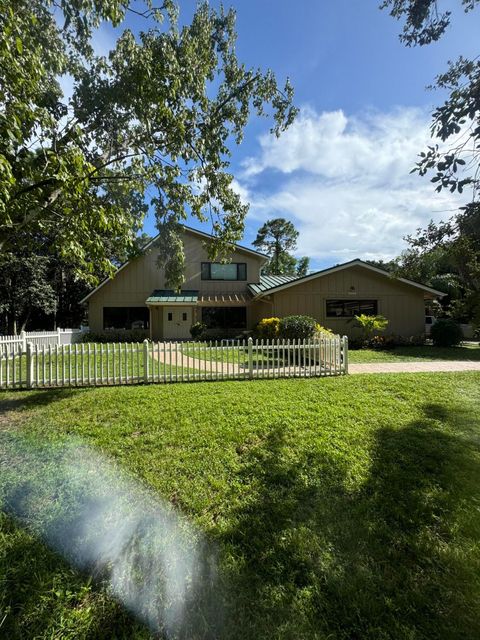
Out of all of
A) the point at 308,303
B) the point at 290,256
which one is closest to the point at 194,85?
the point at 308,303

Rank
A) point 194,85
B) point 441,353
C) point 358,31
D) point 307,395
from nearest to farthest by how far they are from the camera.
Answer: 1. point 358,31
2. point 307,395
3. point 194,85
4. point 441,353

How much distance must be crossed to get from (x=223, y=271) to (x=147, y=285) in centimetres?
488

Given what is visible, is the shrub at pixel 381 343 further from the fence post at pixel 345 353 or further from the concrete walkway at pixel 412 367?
the fence post at pixel 345 353

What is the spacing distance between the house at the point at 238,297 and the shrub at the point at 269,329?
3.10 metres

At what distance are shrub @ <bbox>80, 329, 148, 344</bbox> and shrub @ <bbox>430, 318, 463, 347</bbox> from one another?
16.2 meters

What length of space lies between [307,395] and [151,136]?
6.70 metres

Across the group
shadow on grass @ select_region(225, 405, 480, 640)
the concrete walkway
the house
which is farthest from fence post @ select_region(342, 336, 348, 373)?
the house

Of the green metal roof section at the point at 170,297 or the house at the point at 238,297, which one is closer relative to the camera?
the house at the point at 238,297

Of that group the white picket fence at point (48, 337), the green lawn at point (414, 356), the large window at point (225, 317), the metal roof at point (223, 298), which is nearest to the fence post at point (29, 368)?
the white picket fence at point (48, 337)

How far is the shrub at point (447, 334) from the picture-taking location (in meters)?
15.9

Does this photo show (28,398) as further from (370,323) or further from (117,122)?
(370,323)

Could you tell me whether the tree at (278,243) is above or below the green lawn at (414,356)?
above

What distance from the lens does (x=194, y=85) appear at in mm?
7250

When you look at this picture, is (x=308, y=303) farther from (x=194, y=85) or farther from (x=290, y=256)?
(x=290, y=256)
